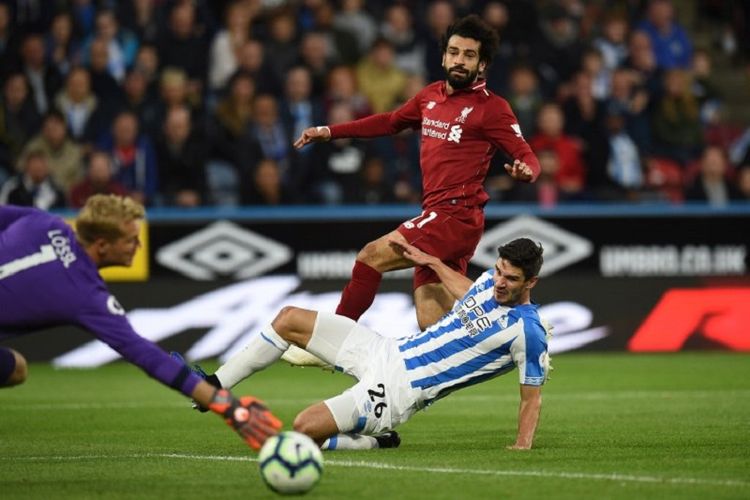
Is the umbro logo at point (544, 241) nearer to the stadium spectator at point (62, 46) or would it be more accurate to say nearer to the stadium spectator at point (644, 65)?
the stadium spectator at point (644, 65)

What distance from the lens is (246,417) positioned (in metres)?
7.51

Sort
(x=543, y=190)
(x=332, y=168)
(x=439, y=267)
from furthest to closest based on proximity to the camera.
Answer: (x=332, y=168) < (x=543, y=190) < (x=439, y=267)

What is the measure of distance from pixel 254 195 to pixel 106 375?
3067 mm

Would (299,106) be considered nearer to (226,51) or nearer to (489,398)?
(226,51)

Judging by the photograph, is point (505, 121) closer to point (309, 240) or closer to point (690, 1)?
point (309, 240)

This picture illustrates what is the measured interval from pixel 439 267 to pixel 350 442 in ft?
4.36

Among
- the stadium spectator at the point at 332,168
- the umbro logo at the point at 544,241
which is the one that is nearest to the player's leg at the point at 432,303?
the umbro logo at the point at 544,241

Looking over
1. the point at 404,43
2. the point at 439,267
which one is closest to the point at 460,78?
the point at 439,267

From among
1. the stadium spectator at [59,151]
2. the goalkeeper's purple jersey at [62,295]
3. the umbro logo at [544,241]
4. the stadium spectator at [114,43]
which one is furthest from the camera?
the stadium spectator at [114,43]

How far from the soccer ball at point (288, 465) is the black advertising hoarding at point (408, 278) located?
9067 millimetres

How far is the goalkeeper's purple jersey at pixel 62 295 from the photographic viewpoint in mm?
7500

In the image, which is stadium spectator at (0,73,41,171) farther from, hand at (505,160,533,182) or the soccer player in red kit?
hand at (505,160,533,182)

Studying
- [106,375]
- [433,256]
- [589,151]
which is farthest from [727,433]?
[589,151]

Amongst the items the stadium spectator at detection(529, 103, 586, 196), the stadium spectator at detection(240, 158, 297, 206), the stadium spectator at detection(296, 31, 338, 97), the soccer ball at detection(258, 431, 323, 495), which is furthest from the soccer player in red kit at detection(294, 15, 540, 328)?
the stadium spectator at detection(296, 31, 338, 97)
